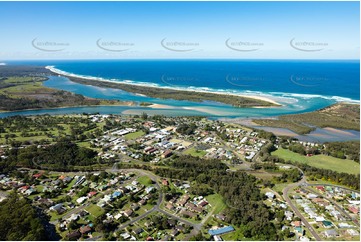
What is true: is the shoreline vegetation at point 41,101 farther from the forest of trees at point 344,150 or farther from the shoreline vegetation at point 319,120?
the forest of trees at point 344,150

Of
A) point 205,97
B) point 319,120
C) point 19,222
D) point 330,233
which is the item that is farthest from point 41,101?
point 330,233

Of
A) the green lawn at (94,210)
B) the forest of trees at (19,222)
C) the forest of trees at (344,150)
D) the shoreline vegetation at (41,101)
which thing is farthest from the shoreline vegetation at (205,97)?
the forest of trees at (19,222)

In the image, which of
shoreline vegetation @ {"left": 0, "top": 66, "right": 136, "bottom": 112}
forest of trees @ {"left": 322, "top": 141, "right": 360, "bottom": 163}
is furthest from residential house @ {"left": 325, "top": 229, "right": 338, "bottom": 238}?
shoreline vegetation @ {"left": 0, "top": 66, "right": 136, "bottom": 112}

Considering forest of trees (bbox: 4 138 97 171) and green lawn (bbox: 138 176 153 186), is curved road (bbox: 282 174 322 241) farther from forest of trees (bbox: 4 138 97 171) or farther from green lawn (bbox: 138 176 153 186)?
forest of trees (bbox: 4 138 97 171)

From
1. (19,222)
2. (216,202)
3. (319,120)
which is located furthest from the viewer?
(319,120)

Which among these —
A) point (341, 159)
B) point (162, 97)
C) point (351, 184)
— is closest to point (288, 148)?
point (341, 159)

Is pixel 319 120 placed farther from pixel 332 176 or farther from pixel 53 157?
pixel 53 157

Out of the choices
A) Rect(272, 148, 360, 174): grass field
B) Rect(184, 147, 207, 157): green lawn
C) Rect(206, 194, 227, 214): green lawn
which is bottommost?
Rect(206, 194, 227, 214): green lawn
